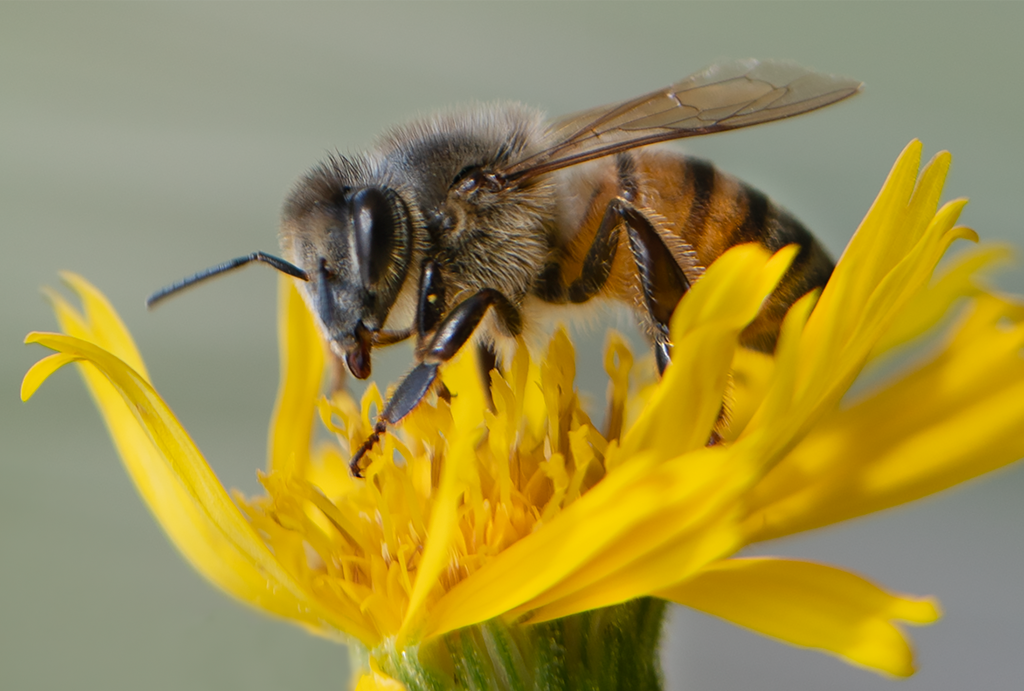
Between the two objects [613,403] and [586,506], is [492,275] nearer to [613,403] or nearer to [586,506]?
[613,403]

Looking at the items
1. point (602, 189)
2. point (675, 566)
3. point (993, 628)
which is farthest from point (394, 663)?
point (993, 628)

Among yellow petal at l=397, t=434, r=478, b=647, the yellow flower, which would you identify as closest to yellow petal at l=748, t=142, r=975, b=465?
the yellow flower

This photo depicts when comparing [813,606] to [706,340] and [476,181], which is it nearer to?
[706,340]

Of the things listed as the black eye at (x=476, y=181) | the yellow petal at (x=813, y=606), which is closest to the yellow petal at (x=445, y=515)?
the yellow petal at (x=813, y=606)

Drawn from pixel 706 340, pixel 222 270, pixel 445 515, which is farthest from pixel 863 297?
pixel 222 270

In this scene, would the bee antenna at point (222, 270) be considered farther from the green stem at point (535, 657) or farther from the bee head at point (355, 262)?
the green stem at point (535, 657)

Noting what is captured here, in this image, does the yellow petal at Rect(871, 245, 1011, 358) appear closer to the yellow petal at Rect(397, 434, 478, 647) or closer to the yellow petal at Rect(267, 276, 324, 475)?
the yellow petal at Rect(397, 434, 478, 647)
